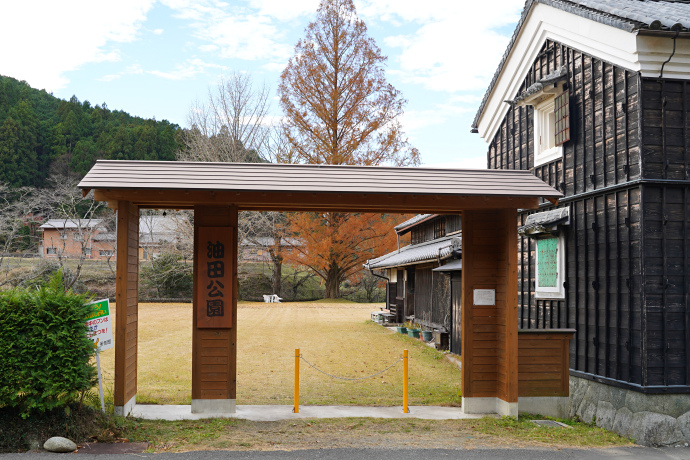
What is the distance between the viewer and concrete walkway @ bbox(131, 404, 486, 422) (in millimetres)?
7996

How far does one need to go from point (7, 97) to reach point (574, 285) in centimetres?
5092

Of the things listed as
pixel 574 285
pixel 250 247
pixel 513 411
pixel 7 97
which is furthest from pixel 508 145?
pixel 7 97

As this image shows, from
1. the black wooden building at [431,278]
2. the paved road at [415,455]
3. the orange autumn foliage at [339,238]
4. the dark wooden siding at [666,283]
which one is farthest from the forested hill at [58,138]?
the dark wooden siding at [666,283]

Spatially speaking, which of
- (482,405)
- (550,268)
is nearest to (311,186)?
(482,405)

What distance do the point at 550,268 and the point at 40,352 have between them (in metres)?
8.27

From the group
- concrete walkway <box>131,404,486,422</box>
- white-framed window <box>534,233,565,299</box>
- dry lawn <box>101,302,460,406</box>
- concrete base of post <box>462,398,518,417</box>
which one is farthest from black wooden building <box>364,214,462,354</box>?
concrete walkway <box>131,404,486,422</box>

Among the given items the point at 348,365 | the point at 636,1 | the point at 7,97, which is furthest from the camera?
the point at 7,97

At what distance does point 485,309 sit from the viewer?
8703 mm

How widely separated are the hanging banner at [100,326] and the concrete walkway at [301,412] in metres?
1.23

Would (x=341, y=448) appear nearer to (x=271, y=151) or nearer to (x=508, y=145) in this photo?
(x=508, y=145)

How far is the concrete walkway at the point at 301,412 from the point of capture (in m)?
8.00

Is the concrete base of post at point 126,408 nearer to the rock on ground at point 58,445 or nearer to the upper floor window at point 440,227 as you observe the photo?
the rock on ground at point 58,445

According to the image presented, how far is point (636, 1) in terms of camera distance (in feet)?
29.9

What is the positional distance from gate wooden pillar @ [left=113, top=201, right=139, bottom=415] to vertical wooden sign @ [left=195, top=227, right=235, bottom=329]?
0.96m
